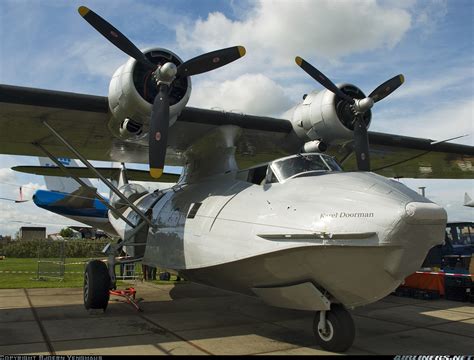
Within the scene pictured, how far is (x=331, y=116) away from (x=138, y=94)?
157 inches

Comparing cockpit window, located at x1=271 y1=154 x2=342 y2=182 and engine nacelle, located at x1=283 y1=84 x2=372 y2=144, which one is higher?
engine nacelle, located at x1=283 y1=84 x2=372 y2=144

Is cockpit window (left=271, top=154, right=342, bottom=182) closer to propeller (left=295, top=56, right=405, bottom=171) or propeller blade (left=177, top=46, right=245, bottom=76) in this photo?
propeller (left=295, top=56, right=405, bottom=171)

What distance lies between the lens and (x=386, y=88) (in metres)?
9.09

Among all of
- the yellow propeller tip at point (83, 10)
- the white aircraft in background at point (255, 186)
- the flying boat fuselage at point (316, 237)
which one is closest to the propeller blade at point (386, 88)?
the white aircraft in background at point (255, 186)

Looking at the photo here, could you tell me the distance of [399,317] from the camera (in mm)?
8508

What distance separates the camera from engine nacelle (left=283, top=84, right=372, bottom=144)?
900 centimetres

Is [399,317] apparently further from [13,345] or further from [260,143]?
[13,345]

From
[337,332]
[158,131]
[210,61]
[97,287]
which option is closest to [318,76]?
[210,61]

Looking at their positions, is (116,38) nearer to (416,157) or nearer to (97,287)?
(97,287)

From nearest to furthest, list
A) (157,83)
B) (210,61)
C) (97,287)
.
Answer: (157,83)
(210,61)
(97,287)

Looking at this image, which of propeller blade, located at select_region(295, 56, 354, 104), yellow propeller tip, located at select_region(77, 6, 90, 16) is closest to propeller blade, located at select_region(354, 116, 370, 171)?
propeller blade, located at select_region(295, 56, 354, 104)

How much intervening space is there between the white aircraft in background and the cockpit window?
0.02m

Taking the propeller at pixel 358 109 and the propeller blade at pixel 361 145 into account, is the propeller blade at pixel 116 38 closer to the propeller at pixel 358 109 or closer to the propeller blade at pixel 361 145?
the propeller at pixel 358 109

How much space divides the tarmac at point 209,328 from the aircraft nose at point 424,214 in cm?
198
